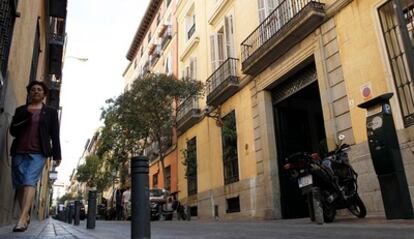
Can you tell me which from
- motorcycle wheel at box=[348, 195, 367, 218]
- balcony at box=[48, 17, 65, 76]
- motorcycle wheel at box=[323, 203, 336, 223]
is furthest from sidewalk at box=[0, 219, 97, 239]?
balcony at box=[48, 17, 65, 76]

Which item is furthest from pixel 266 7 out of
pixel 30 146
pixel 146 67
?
pixel 146 67

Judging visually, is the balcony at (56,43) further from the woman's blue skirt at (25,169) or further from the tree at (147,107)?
the woman's blue skirt at (25,169)

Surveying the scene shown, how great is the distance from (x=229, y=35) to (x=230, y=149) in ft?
14.6

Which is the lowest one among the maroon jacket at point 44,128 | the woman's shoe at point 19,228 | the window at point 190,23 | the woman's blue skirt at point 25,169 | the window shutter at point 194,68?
the woman's shoe at point 19,228

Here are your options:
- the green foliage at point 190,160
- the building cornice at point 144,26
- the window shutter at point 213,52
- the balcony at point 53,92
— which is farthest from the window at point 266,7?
the building cornice at point 144,26

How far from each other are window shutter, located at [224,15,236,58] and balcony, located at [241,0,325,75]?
4.69 feet

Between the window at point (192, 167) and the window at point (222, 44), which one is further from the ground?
the window at point (222, 44)

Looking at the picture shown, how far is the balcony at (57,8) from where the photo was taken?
12815 mm

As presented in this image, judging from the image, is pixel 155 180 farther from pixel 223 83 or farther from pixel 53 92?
pixel 223 83

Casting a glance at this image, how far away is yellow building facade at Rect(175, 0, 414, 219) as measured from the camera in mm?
8414

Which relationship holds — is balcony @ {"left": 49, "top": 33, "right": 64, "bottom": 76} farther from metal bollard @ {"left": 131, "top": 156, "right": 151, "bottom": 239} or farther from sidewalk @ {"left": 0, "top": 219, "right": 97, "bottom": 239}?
metal bollard @ {"left": 131, "top": 156, "right": 151, "bottom": 239}

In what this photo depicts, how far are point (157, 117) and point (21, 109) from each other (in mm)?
13703

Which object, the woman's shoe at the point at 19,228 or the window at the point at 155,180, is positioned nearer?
the woman's shoe at the point at 19,228

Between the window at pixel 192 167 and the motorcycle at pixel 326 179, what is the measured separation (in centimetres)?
1164
